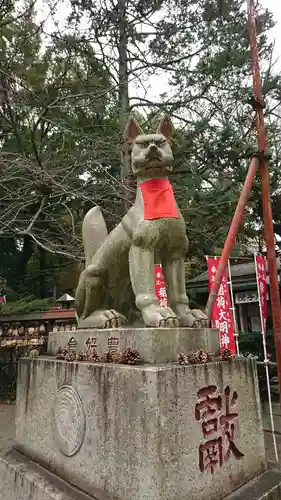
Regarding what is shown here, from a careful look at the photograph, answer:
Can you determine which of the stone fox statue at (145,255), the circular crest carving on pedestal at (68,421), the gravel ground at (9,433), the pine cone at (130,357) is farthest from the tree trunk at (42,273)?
the pine cone at (130,357)

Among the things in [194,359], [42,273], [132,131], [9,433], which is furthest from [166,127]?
[42,273]

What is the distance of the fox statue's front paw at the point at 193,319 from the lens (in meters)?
2.40

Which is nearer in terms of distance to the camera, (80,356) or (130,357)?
(130,357)

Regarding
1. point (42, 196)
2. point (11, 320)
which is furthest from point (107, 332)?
point (11, 320)

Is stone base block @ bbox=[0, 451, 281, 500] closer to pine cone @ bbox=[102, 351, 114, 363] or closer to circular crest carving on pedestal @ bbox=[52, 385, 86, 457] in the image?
circular crest carving on pedestal @ bbox=[52, 385, 86, 457]

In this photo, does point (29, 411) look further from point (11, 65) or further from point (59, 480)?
point (11, 65)

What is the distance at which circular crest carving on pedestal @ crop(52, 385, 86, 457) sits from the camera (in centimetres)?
221

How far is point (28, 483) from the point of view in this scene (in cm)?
235

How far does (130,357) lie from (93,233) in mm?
1303

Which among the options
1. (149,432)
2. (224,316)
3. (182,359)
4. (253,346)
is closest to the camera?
(149,432)

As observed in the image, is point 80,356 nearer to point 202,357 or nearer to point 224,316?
point 202,357

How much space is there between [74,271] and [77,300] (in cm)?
1057

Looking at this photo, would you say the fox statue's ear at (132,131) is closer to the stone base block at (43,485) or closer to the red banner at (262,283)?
the stone base block at (43,485)

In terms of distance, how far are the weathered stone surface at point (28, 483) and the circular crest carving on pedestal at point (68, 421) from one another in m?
0.19
